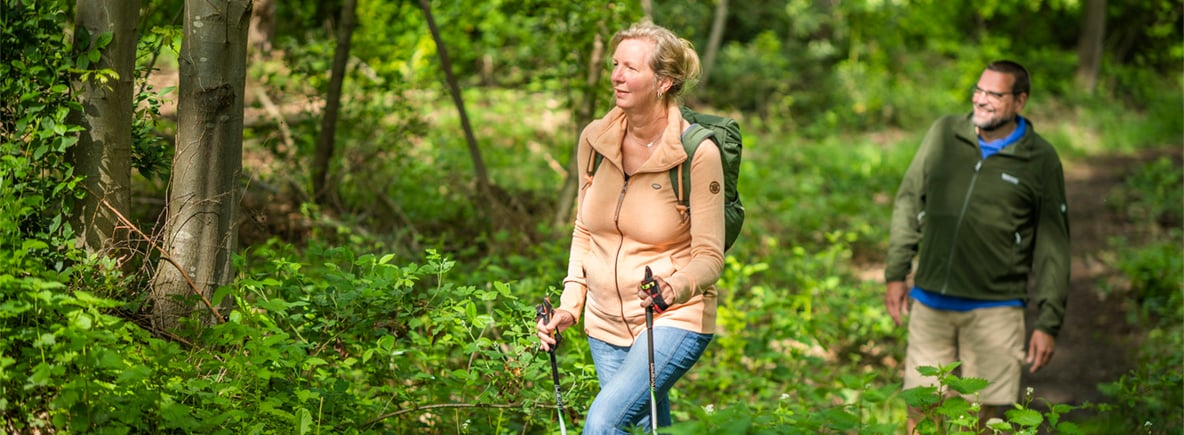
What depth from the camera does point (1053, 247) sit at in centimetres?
569

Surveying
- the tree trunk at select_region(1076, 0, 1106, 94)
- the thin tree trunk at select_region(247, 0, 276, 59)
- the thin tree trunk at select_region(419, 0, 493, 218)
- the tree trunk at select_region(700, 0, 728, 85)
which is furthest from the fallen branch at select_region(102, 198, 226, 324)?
the tree trunk at select_region(1076, 0, 1106, 94)

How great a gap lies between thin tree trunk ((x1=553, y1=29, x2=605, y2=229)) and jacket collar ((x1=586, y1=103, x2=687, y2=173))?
4.63 m

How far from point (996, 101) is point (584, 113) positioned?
13.6 feet

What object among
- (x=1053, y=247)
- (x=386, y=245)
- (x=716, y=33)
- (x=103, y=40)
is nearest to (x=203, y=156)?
(x=103, y=40)

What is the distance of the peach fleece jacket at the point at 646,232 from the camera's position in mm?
3717

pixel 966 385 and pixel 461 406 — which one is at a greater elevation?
pixel 966 385

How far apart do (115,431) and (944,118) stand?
444 centimetres

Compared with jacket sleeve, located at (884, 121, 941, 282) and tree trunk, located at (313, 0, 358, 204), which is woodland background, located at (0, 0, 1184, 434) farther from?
jacket sleeve, located at (884, 121, 941, 282)

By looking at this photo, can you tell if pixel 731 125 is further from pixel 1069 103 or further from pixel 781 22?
pixel 1069 103

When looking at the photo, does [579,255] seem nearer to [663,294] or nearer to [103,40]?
[663,294]

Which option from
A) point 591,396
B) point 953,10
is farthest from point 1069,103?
point 591,396

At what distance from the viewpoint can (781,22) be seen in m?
22.7

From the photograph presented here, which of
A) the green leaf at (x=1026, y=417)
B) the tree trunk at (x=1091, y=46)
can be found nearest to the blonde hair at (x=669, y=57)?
the green leaf at (x=1026, y=417)

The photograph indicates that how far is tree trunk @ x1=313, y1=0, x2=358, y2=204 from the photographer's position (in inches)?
320
